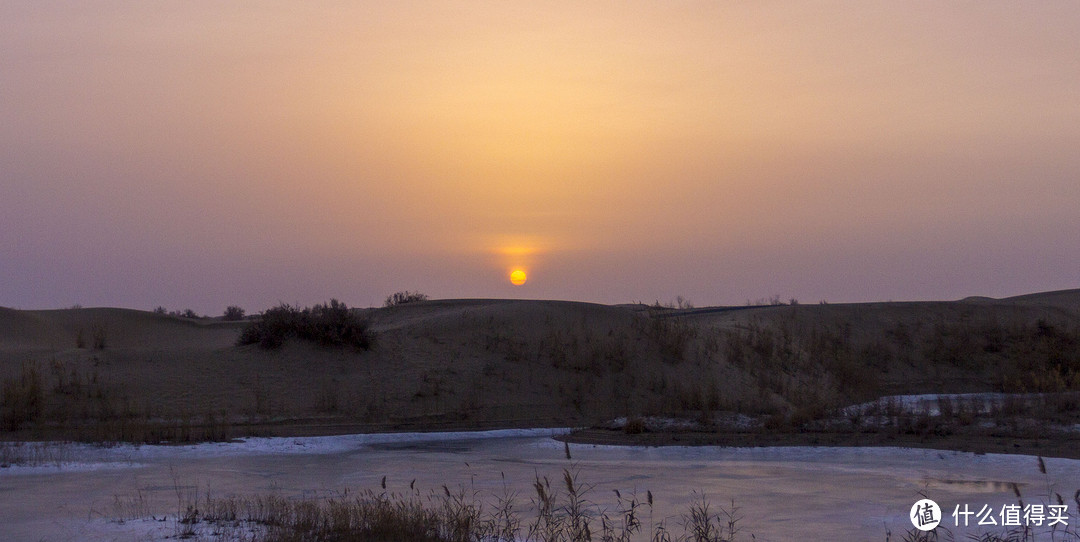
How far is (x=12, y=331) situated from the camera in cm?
3069

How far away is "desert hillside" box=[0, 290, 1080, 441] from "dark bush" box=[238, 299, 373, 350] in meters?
0.34

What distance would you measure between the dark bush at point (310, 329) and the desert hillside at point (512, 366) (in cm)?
34

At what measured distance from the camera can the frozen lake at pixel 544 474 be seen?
930 centimetres

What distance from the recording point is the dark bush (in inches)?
991

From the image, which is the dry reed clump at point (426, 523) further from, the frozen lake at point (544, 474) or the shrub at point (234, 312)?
the shrub at point (234, 312)

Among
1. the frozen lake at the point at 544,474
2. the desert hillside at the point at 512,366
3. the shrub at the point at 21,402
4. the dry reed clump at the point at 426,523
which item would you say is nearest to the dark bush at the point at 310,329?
the desert hillside at the point at 512,366

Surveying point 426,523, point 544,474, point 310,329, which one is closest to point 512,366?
point 310,329

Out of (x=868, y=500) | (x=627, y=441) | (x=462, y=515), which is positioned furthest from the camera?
(x=627, y=441)

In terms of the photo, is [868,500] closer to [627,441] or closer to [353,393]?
[627,441]

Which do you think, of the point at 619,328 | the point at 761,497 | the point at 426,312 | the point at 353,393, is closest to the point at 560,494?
the point at 761,497

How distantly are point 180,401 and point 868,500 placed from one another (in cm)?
1595

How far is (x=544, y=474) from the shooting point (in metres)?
13.1

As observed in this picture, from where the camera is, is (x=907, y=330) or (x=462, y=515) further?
(x=907, y=330)

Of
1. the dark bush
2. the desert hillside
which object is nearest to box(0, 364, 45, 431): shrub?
the desert hillside
